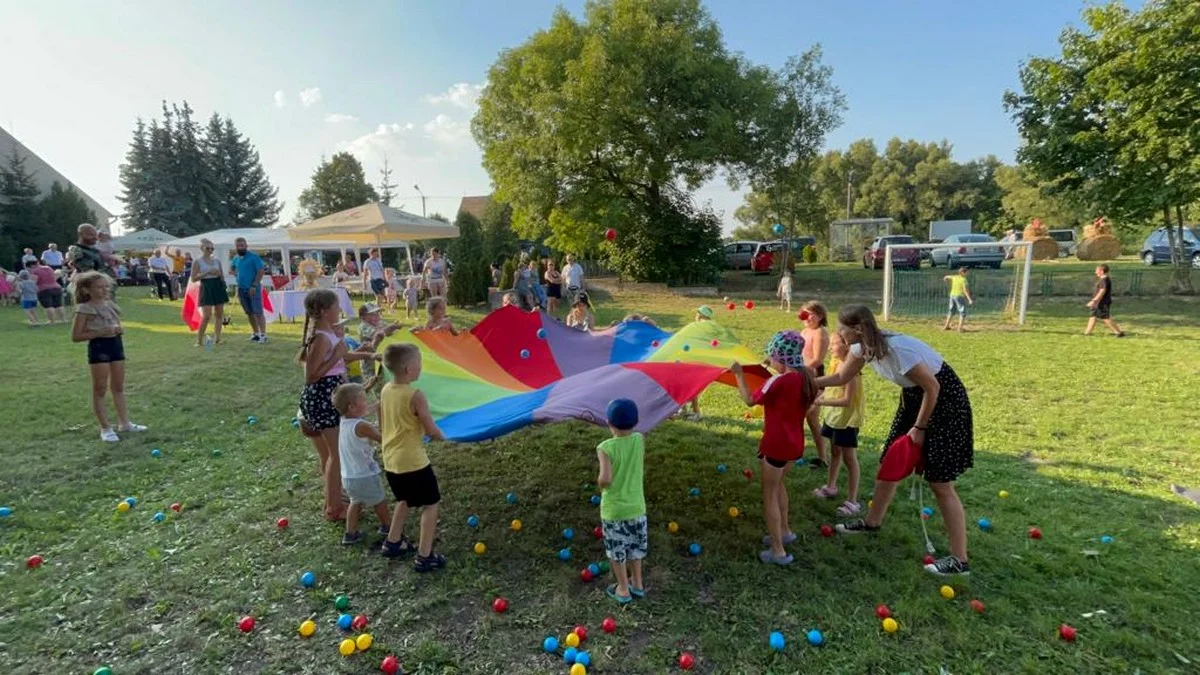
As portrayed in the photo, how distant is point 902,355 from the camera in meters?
3.22

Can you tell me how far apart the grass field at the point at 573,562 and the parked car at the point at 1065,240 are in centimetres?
3814

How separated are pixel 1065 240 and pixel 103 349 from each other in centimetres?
4891

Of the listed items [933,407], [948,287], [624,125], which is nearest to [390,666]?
[933,407]

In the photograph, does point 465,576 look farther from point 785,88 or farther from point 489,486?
point 785,88

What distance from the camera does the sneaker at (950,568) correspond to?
11.1ft

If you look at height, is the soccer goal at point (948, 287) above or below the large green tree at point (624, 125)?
below

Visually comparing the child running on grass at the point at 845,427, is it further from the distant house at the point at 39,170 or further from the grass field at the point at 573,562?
the distant house at the point at 39,170

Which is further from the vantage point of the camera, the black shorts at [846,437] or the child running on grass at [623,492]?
the black shorts at [846,437]

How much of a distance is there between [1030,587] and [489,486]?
340 centimetres

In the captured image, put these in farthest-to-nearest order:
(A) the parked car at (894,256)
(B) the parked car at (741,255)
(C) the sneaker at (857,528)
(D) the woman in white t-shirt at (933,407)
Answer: (B) the parked car at (741,255) < (A) the parked car at (894,256) < (C) the sneaker at (857,528) < (D) the woman in white t-shirt at (933,407)

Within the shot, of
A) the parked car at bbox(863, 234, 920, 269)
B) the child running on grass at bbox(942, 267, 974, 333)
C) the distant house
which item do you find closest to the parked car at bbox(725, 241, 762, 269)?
the parked car at bbox(863, 234, 920, 269)

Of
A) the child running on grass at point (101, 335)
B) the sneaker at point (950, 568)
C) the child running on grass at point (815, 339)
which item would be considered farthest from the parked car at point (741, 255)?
the sneaker at point (950, 568)

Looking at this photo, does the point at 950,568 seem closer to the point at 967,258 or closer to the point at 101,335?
the point at 101,335

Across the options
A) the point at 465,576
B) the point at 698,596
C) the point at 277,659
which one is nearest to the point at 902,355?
the point at 698,596
